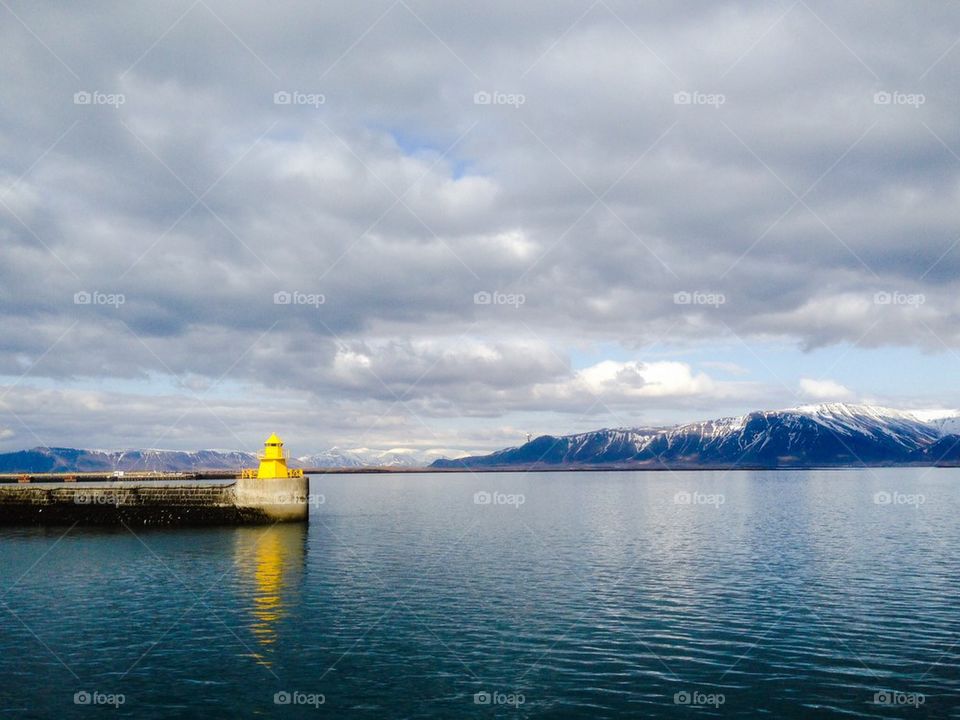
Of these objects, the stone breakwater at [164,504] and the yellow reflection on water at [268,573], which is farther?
the stone breakwater at [164,504]

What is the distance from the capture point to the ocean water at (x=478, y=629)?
22906 mm

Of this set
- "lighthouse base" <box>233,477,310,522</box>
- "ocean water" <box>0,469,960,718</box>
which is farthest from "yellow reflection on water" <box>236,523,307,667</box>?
"lighthouse base" <box>233,477,310,522</box>

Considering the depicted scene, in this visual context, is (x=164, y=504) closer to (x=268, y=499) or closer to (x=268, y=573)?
(x=268, y=499)

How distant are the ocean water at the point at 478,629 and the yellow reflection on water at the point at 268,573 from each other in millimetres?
236

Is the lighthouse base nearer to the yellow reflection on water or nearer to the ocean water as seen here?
the yellow reflection on water

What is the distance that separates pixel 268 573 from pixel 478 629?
21040 mm

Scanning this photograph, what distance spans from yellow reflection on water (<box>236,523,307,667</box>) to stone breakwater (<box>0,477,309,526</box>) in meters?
2.89

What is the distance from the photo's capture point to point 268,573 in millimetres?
46875

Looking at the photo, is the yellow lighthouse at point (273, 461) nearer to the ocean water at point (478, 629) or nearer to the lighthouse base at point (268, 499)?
the lighthouse base at point (268, 499)

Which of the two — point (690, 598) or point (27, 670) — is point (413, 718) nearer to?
point (27, 670)

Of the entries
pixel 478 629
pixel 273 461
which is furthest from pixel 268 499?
pixel 478 629

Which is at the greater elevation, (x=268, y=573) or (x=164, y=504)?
(x=164, y=504)

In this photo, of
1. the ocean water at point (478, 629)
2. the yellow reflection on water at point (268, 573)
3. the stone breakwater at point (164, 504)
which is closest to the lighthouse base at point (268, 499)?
the stone breakwater at point (164, 504)

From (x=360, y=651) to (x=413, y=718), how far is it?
778cm
